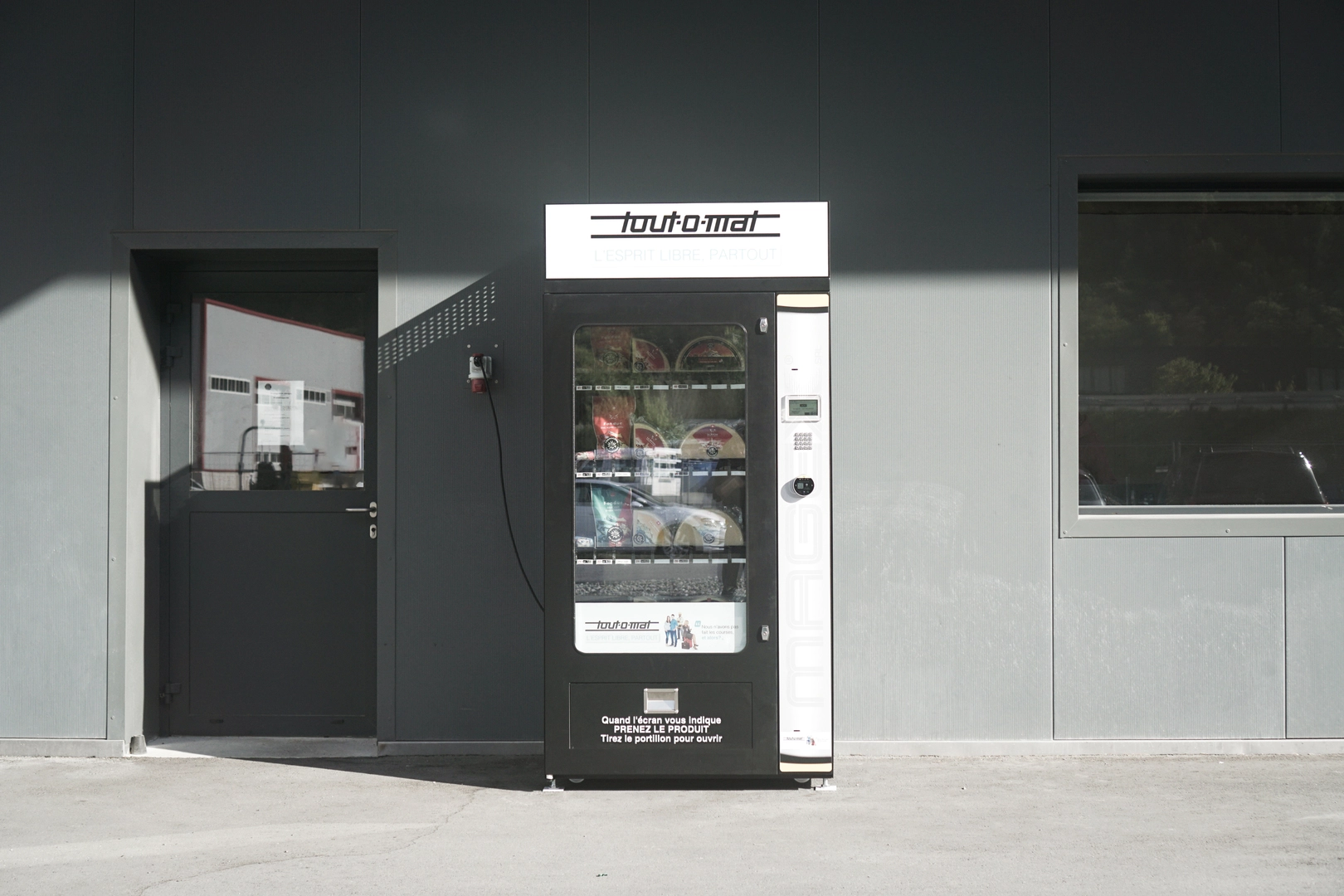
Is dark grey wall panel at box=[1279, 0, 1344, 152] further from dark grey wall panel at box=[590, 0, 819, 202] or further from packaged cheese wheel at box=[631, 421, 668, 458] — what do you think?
packaged cheese wheel at box=[631, 421, 668, 458]

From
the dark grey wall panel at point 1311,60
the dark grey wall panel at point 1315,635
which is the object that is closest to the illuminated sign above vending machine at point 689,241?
the dark grey wall panel at point 1311,60

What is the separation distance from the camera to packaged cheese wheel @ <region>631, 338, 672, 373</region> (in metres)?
4.79

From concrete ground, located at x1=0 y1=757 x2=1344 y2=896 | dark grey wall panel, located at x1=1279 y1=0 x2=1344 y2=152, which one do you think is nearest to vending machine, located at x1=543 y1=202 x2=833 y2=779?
concrete ground, located at x1=0 y1=757 x2=1344 y2=896

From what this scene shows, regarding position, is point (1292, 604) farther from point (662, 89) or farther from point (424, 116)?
point (424, 116)

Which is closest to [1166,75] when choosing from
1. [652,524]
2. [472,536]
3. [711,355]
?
[711,355]

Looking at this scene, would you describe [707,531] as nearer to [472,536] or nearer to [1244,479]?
[472,536]

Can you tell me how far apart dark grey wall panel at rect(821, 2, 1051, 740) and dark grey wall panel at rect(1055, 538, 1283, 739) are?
156 millimetres

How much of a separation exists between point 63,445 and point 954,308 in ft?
15.1

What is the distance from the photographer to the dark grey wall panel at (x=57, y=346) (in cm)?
552

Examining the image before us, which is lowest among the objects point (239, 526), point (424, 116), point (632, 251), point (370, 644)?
point (370, 644)

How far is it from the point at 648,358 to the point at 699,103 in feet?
5.12

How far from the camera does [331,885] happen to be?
12.2 ft

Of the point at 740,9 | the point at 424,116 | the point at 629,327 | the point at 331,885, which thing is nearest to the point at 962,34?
the point at 740,9

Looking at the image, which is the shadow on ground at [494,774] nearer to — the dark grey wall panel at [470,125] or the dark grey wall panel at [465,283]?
the dark grey wall panel at [465,283]
